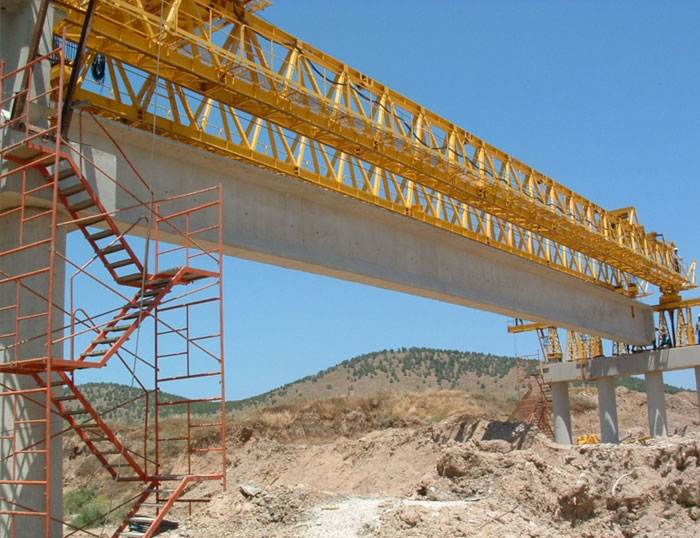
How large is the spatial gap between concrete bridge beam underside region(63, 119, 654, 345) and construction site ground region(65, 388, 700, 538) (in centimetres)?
415

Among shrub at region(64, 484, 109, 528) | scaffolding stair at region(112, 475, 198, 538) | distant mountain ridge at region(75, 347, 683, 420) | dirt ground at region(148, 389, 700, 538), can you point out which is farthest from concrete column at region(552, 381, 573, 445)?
distant mountain ridge at region(75, 347, 683, 420)

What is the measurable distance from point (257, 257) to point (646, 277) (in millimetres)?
21739

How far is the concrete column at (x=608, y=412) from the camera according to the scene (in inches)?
1282

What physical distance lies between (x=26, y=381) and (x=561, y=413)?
2952 cm

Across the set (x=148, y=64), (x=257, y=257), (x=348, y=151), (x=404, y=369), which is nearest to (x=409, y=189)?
(x=348, y=151)

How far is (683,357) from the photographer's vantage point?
31172 mm

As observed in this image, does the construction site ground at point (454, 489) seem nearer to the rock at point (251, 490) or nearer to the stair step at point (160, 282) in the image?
the rock at point (251, 490)

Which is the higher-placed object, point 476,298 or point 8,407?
point 476,298

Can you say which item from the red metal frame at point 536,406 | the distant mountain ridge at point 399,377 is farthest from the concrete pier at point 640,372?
the distant mountain ridge at point 399,377

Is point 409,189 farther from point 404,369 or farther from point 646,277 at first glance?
point 404,369

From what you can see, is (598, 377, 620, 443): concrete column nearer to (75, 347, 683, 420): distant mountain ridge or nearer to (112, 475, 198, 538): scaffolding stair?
(112, 475, 198, 538): scaffolding stair

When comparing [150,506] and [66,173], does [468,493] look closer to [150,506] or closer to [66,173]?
[150,506]

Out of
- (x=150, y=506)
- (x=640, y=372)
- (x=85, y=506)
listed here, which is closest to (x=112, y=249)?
(x=150, y=506)

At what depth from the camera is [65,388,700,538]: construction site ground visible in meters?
13.3
